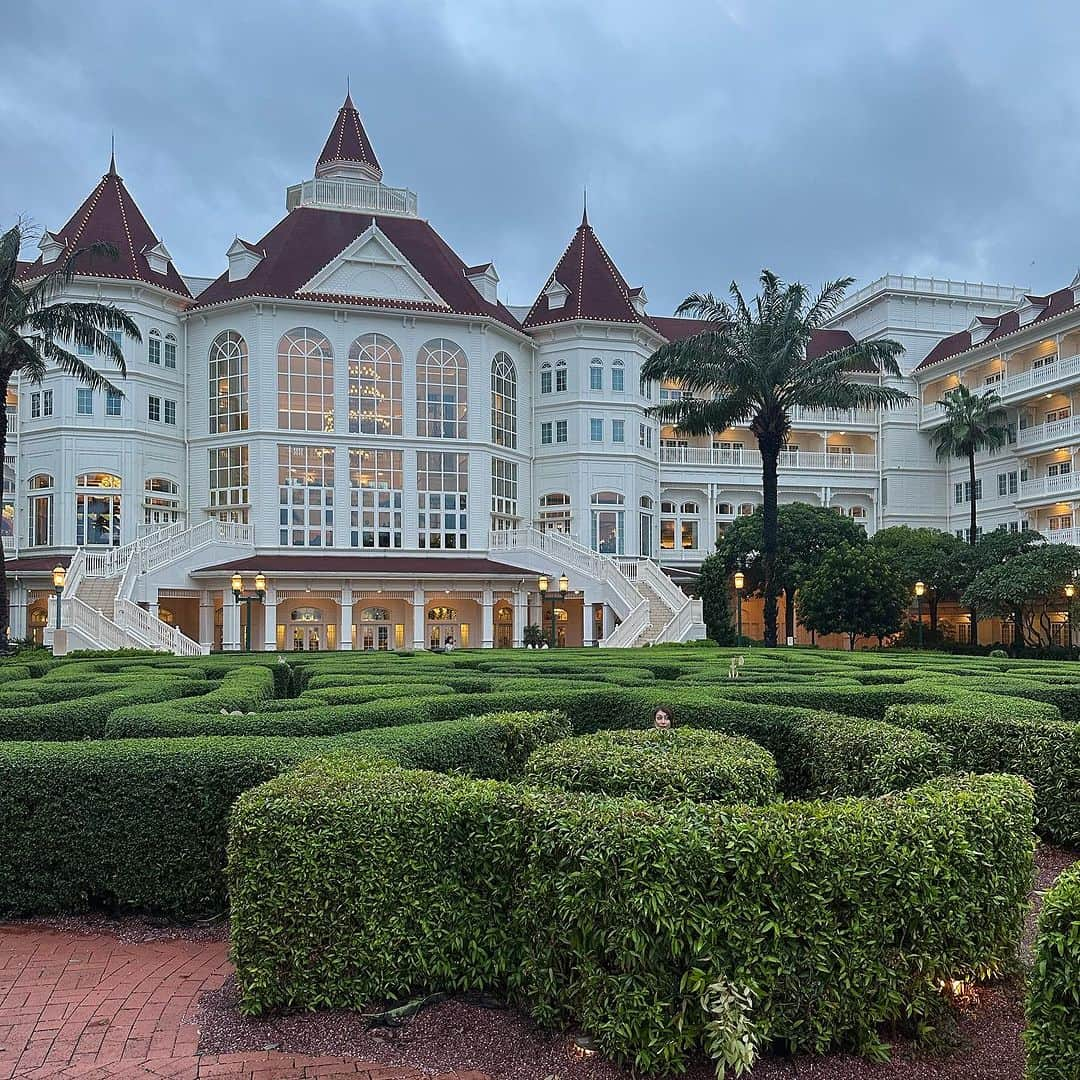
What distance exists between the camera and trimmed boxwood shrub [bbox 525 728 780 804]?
6.87 metres

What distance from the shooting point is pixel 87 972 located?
22.2ft

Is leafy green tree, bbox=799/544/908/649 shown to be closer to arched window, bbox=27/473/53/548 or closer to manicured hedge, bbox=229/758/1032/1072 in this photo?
arched window, bbox=27/473/53/548

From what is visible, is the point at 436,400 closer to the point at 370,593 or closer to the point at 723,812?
the point at 370,593

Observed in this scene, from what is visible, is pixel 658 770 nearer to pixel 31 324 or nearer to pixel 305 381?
pixel 31 324

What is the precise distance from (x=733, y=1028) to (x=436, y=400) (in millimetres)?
41742

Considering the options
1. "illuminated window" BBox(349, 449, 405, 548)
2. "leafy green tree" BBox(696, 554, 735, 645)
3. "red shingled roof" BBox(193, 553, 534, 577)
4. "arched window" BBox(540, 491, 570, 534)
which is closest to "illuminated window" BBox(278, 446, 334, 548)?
"illuminated window" BBox(349, 449, 405, 548)

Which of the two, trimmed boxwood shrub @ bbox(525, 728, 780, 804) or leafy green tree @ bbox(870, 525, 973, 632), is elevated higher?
leafy green tree @ bbox(870, 525, 973, 632)

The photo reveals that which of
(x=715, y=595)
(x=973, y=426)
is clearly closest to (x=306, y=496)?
(x=715, y=595)

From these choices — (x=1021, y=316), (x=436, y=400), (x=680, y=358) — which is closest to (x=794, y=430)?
(x=1021, y=316)

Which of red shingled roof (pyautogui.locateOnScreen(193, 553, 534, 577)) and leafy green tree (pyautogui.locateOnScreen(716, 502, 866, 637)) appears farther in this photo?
leafy green tree (pyautogui.locateOnScreen(716, 502, 866, 637))

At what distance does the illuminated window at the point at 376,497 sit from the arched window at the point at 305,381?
7.42ft

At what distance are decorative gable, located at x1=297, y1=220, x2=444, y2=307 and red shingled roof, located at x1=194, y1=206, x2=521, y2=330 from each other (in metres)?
0.46

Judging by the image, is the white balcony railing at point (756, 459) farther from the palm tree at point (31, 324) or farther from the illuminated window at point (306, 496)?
the palm tree at point (31, 324)

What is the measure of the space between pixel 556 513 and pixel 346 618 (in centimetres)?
1296
